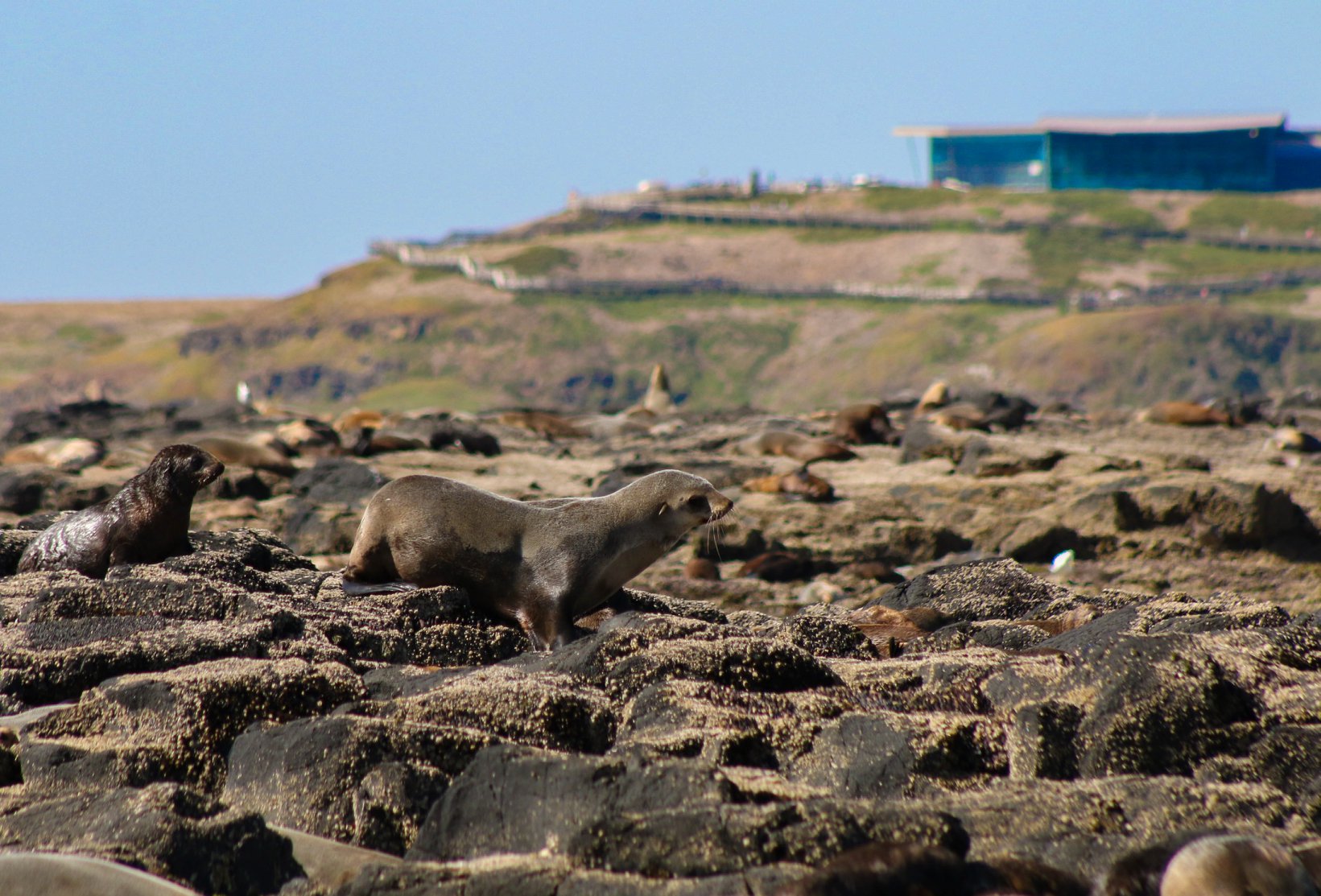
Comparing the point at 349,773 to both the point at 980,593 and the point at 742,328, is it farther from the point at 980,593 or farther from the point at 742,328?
the point at 742,328

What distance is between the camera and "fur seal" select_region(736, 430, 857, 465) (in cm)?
1343

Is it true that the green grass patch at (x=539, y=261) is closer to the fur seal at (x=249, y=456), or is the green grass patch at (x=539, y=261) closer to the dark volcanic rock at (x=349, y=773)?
the fur seal at (x=249, y=456)

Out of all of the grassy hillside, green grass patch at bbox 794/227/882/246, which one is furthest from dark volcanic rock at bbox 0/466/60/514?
green grass patch at bbox 794/227/882/246

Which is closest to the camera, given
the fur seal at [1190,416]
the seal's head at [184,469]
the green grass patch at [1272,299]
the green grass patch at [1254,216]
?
the seal's head at [184,469]

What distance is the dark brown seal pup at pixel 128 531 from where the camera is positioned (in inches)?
222

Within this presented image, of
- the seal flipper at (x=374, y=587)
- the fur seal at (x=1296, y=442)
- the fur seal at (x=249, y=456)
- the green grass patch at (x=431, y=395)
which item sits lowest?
the green grass patch at (x=431, y=395)

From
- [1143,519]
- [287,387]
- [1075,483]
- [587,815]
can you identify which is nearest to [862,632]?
[587,815]

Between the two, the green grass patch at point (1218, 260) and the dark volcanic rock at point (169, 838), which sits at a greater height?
the dark volcanic rock at point (169, 838)

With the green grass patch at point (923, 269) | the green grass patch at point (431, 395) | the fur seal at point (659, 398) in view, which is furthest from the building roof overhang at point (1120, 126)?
the fur seal at point (659, 398)

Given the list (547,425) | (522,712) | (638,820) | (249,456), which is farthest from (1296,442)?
(638,820)

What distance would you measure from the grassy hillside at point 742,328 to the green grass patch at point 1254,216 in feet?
0.60

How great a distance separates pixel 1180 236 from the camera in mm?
75688

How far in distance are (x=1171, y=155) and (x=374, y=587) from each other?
94.2 m

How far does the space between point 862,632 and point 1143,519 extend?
195 inches
